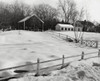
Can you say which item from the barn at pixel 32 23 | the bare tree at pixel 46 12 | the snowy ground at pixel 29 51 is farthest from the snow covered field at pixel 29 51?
the bare tree at pixel 46 12

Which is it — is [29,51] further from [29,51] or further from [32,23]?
[32,23]

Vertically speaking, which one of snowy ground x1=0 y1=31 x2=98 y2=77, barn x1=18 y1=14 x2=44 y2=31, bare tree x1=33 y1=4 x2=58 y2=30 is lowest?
snowy ground x1=0 y1=31 x2=98 y2=77

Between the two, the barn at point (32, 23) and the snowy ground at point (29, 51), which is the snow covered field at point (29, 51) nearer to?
the snowy ground at point (29, 51)

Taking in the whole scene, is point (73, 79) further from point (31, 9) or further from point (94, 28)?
point (31, 9)

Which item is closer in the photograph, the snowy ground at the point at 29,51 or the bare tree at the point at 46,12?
the snowy ground at the point at 29,51

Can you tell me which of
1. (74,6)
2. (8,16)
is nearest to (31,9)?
(8,16)

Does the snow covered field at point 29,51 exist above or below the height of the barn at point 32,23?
below

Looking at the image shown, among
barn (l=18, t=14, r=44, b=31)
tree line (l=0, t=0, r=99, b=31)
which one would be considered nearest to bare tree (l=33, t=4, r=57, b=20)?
tree line (l=0, t=0, r=99, b=31)

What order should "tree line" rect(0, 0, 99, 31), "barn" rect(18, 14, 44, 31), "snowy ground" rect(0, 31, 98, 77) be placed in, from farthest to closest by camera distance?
"tree line" rect(0, 0, 99, 31) → "barn" rect(18, 14, 44, 31) → "snowy ground" rect(0, 31, 98, 77)

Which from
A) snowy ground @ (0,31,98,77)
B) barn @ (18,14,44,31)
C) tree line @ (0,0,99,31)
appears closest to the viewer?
snowy ground @ (0,31,98,77)

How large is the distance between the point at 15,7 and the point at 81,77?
227 ft

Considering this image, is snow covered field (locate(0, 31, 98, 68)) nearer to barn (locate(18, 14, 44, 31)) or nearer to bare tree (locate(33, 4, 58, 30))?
barn (locate(18, 14, 44, 31))

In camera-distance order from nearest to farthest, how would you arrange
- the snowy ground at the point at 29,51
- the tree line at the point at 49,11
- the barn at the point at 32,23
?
the snowy ground at the point at 29,51
the barn at the point at 32,23
the tree line at the point at 49,11

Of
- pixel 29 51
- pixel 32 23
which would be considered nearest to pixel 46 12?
pixel 32 23
